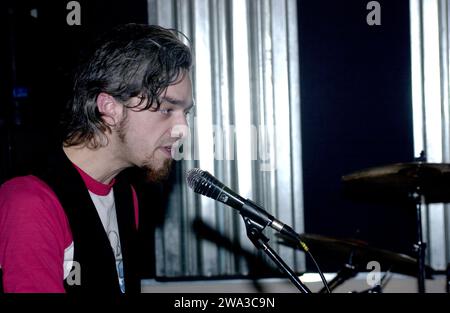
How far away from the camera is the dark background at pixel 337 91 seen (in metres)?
3.31

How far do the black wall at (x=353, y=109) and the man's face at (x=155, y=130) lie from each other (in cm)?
155

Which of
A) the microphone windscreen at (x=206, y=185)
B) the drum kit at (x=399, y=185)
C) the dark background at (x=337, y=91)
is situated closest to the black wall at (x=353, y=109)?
the dark background at (x=337, y=91)

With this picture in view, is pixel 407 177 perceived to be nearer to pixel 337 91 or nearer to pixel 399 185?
pixel 399 185

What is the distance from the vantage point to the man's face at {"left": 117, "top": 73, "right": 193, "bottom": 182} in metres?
1.92

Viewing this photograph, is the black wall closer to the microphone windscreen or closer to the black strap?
the black strap

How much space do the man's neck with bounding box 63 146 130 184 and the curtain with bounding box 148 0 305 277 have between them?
140cm

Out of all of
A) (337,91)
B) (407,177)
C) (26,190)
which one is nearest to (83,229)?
(26,190)

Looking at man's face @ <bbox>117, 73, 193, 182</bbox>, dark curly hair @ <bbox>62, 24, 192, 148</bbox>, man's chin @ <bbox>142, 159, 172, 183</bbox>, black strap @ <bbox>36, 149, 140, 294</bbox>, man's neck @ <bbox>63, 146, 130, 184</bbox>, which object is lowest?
black strap @ <bbox>36, 149, 140, 294</bbox>

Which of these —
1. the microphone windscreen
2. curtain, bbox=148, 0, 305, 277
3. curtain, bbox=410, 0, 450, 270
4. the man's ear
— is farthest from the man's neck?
curtain, bbox=410, 0, 450, 270

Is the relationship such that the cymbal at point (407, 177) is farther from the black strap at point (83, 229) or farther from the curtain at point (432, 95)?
the black strap at point (83, 229)

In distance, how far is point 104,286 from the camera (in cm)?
183

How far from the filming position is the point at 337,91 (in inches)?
132
